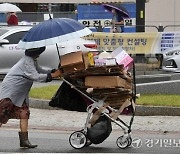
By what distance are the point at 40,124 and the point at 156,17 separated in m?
21.8

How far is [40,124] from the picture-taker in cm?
1103

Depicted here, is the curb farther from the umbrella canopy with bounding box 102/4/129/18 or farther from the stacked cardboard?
the umbrella canopy with bounding box 102/4/129/18

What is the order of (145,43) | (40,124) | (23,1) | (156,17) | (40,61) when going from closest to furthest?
(40,124), (40,61), (145,43), (156,17), (23,1)

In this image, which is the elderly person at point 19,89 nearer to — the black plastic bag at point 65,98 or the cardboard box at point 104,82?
the black plastic bag at point 65,98

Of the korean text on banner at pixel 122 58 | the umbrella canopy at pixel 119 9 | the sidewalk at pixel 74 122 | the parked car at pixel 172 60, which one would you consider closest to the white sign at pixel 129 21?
the umbrella canopy at pixel 119 9

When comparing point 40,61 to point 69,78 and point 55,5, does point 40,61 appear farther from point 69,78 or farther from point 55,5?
point 55,5

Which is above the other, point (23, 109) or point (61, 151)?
point (23, 109)

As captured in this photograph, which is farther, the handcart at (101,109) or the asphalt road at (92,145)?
the asphalt road at (92,145)

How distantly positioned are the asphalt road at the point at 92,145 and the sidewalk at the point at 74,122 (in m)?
0.37

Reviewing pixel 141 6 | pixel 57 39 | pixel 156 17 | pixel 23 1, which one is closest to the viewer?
pixel 57 39

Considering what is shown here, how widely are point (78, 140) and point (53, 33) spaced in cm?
153

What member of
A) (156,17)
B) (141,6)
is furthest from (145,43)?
(156,17)

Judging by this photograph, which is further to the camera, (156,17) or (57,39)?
(156,17)

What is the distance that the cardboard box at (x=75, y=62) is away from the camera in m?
8.26
